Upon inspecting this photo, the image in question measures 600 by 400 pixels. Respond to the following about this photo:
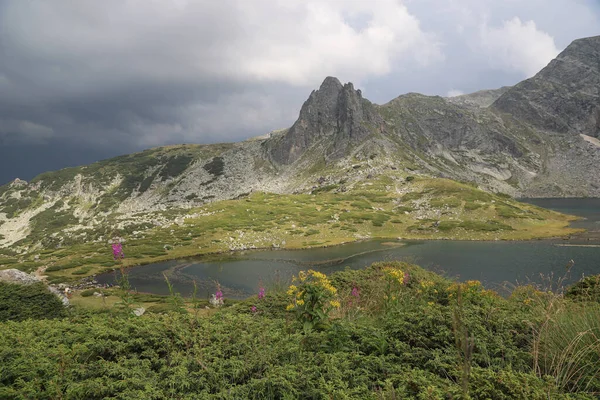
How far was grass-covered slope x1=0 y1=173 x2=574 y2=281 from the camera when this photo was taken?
6269 cm

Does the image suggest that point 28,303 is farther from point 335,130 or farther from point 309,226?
point 335,130

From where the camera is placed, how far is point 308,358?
5840mm

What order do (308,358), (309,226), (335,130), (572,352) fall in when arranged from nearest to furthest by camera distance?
(572,352)
(308,358)
(309,226)
(335,130)

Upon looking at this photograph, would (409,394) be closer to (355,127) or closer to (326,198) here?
(326,198)

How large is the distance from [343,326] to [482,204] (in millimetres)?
98880

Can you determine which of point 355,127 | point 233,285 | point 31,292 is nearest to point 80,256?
point 233,285

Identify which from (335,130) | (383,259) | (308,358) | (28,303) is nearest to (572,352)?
(308,358)

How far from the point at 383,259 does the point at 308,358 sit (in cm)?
4862

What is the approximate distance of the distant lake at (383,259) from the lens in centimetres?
4184

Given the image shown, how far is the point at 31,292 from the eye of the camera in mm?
15570

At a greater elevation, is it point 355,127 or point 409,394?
point 355,127

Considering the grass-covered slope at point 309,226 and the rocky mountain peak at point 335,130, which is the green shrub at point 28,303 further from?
the rocky mountain peak at point 335,130

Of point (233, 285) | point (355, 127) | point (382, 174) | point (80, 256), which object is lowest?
point (233, 285)

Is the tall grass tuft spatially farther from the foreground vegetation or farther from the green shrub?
the green shrub
